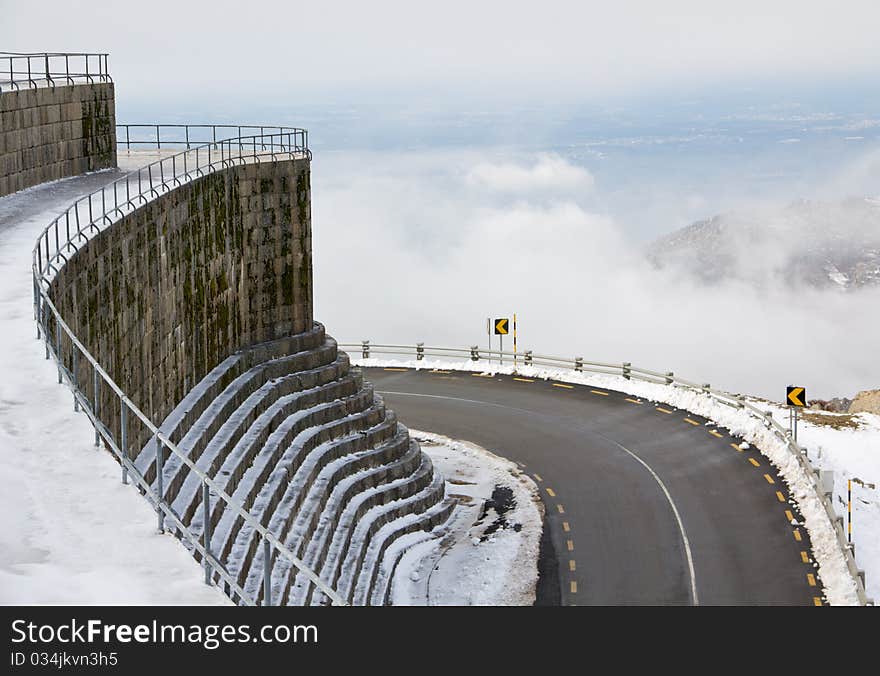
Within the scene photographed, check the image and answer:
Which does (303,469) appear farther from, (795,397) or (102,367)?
(795,397)

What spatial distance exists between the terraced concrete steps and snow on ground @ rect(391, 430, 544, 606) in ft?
1.73

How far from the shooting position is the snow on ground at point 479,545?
1168 inches

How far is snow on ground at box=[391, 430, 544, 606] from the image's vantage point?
97.3 ft

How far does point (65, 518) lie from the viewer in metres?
13.5

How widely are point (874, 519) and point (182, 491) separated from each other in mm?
18821

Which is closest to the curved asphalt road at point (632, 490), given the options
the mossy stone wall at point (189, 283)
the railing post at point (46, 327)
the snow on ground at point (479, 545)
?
the snow on ground at point (479, 545)

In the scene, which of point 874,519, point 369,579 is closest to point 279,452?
point 369,579

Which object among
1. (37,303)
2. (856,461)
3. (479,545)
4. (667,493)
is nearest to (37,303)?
(37,303)

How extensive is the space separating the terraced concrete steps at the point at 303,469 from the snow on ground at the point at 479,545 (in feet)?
1.73

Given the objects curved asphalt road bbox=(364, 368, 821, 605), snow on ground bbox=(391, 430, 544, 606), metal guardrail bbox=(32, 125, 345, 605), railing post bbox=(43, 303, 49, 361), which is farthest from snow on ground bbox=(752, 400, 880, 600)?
railing post bbox=(43, 303, 49, 361)

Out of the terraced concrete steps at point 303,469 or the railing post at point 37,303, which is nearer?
the railing post at point 37,303

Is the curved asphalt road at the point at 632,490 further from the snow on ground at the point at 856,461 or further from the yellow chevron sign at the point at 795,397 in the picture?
the yellow chevron sign at the point at 795,397

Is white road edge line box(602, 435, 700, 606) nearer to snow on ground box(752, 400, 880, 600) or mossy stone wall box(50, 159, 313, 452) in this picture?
snow on ground box(752, 400, 880, 600)
